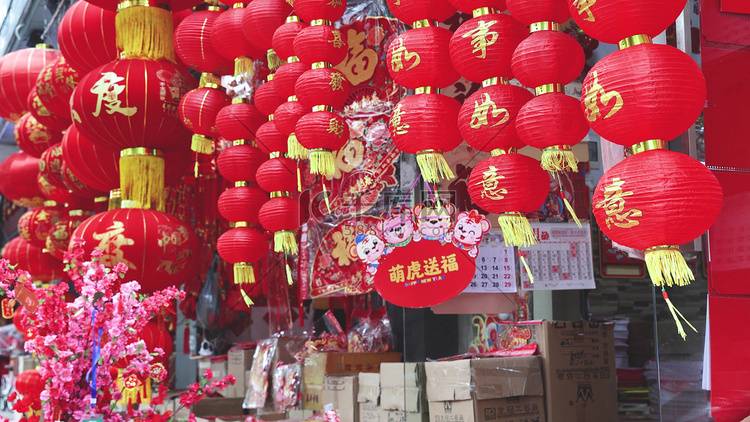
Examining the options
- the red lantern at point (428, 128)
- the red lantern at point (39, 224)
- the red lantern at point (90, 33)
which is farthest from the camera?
the red lantern at point (39, 224)

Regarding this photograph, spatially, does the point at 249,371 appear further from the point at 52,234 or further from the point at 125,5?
the point at 125,5

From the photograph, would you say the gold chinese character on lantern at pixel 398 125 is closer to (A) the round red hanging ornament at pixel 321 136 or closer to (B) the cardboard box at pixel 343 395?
(A) the round red hanging ornament at pixel 321 136

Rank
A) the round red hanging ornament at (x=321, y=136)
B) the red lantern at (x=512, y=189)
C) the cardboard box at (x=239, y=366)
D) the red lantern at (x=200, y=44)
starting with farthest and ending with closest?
the cardboard box at (x=239, y=366)
the red lantern at (x=200, y=44)
the round red hanging ornament at (x=321, y=136)
the red lantern at (x=512, y=189)

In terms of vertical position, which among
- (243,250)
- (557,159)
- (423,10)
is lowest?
(243,250)

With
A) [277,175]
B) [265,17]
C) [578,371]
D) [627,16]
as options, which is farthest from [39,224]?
[627,16]

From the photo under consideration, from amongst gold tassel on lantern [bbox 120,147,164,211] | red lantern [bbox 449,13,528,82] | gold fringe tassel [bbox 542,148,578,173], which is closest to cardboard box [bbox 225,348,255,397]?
gold tassel on lantern [bbox 120,147,164,211]

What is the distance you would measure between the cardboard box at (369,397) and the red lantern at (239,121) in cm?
141

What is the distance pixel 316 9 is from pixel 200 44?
42.9 inches

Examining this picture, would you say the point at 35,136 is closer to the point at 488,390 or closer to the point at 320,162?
the point at 320,162

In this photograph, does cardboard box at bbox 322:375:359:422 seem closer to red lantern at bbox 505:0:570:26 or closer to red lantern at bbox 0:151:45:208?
red lantern at bbox 505:0:570:26

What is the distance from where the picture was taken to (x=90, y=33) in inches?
185

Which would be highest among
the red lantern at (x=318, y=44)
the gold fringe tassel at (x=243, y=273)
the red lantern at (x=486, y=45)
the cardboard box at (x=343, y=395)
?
the red lantern at (x=318, y=44)

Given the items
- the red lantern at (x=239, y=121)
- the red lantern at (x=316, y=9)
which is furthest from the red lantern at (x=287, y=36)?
the red lantern at (x=239, y=121)

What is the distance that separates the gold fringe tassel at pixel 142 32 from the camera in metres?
4.45
